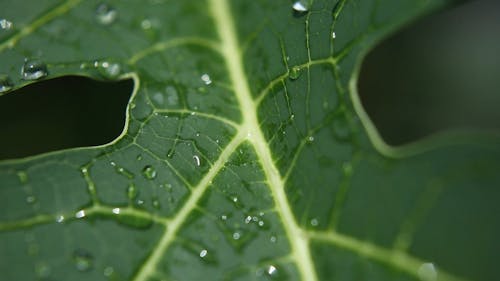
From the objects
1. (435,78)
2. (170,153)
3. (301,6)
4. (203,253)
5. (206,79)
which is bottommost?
(203,253)

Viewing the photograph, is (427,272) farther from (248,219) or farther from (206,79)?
(206,79)

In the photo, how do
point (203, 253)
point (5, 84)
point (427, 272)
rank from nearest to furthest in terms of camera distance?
point (427, 272) → point (203, 253) → point (5, 84)

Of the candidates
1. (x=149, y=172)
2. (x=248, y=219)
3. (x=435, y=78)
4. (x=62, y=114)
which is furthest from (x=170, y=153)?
(x=435, y=78)

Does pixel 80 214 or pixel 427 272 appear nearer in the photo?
pixel 427 272

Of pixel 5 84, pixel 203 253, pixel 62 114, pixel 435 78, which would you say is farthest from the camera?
pixel 435 78

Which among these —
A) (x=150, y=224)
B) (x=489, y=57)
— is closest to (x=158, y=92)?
(x=150, y=224)

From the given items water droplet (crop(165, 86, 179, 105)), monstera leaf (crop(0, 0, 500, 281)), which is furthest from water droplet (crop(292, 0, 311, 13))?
water droplet (crop(165, 86, 179, 105))

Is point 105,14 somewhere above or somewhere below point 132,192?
above
